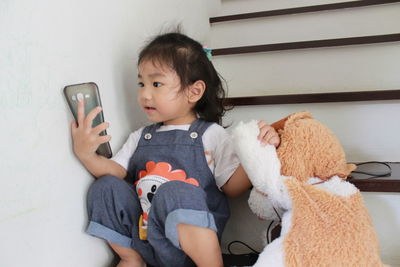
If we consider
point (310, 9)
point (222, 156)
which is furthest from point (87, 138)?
point (310, 9)

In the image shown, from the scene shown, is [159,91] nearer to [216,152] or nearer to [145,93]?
[145,93]

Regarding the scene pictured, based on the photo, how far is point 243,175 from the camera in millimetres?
765

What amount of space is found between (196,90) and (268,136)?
25 cm

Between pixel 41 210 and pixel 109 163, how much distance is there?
22cm

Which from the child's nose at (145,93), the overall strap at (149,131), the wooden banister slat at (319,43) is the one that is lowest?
the overall strap at (149,131)

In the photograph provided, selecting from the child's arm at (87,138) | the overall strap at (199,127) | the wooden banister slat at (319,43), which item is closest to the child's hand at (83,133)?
the child's arm at (87,138)

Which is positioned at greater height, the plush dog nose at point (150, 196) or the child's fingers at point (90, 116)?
the child's fingers at point (90, 116)

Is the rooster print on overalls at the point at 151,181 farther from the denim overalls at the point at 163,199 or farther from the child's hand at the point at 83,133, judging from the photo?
the child's hand at the point at 83,133

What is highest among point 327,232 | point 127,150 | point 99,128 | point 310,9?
point 310,9

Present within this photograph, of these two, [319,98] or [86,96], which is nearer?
[86,96]

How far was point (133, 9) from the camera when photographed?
912 millimetres

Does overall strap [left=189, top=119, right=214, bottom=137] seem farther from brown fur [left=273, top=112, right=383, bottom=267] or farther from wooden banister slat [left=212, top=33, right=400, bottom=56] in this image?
wooden banister slat [left=212, top=33, right=400, bottom=56]

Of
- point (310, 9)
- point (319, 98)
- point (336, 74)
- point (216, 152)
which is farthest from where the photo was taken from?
point (310, 9)

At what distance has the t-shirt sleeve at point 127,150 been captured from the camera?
822mm
